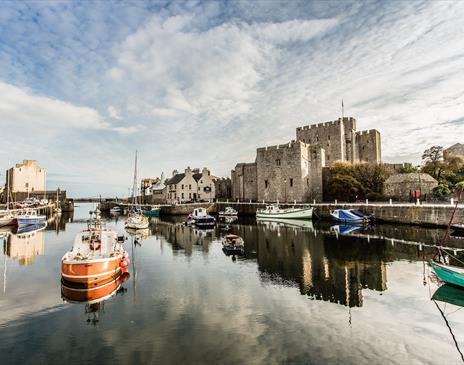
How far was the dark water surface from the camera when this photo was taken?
638 cm

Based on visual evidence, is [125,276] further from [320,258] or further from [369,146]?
[369,146]

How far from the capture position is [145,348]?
6.61 meters

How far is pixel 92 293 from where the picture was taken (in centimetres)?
1038

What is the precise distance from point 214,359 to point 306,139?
47.7 meters

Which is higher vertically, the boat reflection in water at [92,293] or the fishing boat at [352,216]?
the fishing boat at [352,216]

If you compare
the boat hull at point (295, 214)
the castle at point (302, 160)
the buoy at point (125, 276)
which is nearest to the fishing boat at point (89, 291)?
the buoy at point (125, 276)

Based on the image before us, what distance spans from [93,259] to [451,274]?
40.9ft

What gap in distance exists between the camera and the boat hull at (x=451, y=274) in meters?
9.75

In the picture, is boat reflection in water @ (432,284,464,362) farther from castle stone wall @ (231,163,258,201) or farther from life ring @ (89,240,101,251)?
castle stone wall @ (231,163,258,201)

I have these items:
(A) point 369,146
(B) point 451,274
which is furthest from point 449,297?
(A) point 369,146

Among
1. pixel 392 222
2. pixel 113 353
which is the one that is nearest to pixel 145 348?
pixel 113 353

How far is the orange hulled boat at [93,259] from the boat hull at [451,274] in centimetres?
1187

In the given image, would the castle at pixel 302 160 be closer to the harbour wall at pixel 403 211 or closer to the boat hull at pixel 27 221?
the harbour wall at pixel 403 211

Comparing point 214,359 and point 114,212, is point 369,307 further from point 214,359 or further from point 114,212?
point 114,212
